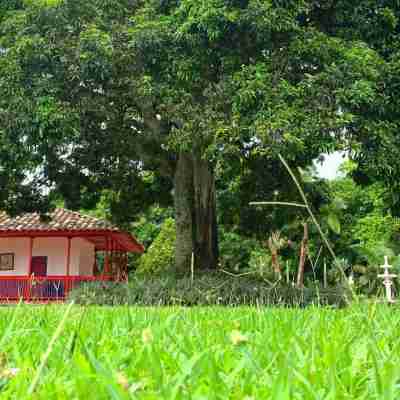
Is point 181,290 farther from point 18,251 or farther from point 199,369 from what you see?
point 18,251

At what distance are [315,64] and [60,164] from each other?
24.8ft

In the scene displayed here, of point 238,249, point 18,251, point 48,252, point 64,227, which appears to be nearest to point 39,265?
point 48,252

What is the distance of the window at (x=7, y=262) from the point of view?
24.1 m

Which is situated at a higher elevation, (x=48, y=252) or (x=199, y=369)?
(x=48, y=252)

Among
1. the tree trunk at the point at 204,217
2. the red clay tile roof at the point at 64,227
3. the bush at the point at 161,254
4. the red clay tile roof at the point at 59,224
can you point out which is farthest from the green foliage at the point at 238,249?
the tree trunk at the point at 204,217

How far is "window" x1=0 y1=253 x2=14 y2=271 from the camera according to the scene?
2406cm

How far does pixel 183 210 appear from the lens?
1553 cm

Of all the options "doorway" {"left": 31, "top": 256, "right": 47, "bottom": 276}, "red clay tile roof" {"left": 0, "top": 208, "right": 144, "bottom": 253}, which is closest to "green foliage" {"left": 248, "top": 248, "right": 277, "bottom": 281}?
"red clay tile roof" {"left": 0, "top": 208, "right": 144, "bottom": 253}

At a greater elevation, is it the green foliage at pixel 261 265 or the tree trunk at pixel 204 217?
the tree trunk at pixel 204 217

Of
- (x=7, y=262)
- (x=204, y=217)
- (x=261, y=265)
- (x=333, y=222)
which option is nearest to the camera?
(x=261, y=265)

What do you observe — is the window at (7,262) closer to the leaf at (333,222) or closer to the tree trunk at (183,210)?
the tree trunk at (183,210)

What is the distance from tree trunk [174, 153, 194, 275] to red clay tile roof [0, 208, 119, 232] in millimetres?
6700

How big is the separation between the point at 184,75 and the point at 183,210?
5.01 m

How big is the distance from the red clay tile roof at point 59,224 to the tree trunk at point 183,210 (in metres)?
6.70
